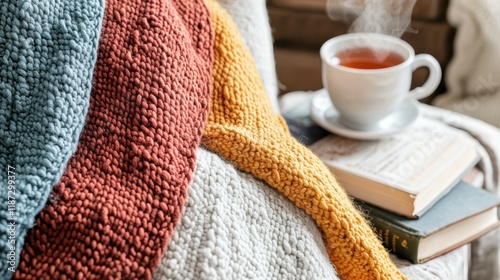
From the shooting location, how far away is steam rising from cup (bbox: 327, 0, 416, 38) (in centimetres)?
89

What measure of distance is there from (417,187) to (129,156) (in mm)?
361

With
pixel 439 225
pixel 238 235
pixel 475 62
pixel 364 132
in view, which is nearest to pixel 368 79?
pixel 364 132

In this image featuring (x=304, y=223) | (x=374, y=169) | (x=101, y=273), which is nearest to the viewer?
(x=101, y=273)

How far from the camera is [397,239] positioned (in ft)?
2.50

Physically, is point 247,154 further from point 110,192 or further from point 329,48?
point 329,48

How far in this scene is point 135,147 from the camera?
58 centimetres

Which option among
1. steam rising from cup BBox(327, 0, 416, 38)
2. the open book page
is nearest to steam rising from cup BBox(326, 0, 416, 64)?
steam rising from cup BBox(327, 0, 416, 38)

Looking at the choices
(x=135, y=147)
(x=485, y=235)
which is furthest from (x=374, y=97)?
(x=135, y=147)

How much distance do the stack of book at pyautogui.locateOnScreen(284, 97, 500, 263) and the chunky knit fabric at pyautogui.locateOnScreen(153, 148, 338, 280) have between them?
6.2 inches

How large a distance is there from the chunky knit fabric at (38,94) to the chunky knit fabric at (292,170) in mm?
146

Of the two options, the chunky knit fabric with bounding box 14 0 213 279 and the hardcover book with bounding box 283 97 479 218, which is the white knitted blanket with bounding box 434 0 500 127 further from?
the chunky knit fabric with bounding box 14 0 213 279

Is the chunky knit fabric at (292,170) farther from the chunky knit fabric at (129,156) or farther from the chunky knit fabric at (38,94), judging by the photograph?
the chunky knit fabric at (38,94)

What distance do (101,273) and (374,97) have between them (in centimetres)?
46

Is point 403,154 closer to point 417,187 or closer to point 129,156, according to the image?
point 417,187
